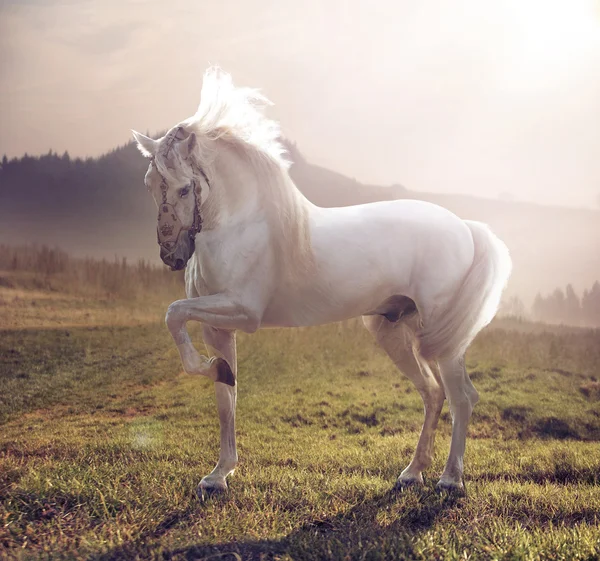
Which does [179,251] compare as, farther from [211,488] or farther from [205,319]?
[211,488]

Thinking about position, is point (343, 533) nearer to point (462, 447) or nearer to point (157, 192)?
point (462, 447)

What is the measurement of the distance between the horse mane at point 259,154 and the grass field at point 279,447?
1275 millimetres

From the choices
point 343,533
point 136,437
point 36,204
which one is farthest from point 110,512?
point 36,204

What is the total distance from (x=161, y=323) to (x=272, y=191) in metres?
4.32

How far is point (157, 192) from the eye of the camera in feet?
9.79

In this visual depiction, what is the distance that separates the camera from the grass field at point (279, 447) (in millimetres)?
2672

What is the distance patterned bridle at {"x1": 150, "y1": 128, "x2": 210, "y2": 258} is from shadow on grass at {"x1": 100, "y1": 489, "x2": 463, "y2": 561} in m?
1.37

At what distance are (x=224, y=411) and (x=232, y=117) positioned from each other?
1.57 metres

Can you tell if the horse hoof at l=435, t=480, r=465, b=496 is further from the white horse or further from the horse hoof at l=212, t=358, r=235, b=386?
the horse hoof at l=212, t=358, r=235, b=386

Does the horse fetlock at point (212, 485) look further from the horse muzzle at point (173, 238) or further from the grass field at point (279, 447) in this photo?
the horse muzzle at point (173, 238)

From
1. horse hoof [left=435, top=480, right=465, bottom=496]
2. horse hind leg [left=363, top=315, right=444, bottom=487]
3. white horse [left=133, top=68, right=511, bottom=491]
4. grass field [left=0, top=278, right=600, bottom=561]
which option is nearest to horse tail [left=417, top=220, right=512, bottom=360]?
white horse [left=133, top=68, right=511, bottom=491]

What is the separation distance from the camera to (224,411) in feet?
10.8

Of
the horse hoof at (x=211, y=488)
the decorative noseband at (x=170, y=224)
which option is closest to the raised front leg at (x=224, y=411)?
the horse hoof at (x=211, y=488)

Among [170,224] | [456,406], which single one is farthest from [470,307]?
[170,224]
